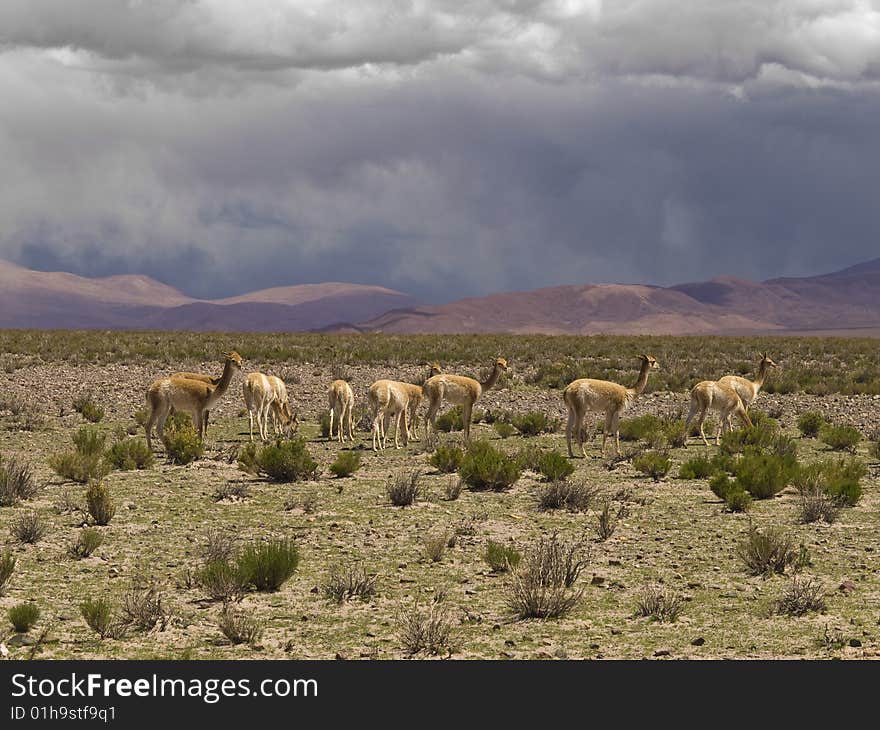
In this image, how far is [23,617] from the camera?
8.71 metres

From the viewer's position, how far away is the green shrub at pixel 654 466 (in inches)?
677

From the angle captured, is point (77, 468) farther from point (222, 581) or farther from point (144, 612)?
point (144, 612)

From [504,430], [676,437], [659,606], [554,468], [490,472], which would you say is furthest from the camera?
[504,430]

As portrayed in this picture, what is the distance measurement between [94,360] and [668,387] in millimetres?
20082

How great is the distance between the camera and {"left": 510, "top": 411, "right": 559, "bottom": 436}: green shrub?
77.4 ft

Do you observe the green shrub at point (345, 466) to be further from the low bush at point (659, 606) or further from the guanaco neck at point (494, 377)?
the low bush at point (659, 606)

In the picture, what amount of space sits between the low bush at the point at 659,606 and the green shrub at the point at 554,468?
21.9ft

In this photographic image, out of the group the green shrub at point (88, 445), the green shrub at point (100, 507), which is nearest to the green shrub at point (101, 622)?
the green shrub at point (100, 507)

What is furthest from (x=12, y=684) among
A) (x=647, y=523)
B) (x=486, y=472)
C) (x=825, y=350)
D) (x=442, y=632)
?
(x=825, y=350)

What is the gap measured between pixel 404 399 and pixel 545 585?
11.5m

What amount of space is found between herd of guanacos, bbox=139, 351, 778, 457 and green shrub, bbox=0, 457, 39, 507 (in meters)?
3.28

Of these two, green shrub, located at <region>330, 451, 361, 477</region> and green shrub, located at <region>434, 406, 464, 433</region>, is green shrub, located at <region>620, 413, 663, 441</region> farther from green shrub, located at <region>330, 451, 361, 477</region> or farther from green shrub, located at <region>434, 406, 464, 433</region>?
green shrub, located at <region>330, 451, 361, 477</region>

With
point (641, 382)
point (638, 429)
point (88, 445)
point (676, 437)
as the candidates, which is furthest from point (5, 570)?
point (638, 429)

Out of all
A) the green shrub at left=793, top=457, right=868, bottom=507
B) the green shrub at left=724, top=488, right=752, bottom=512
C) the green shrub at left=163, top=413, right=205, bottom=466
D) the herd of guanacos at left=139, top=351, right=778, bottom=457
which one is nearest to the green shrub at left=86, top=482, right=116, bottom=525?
the green shrub at left=163, top=413, right=205, bottom=466
